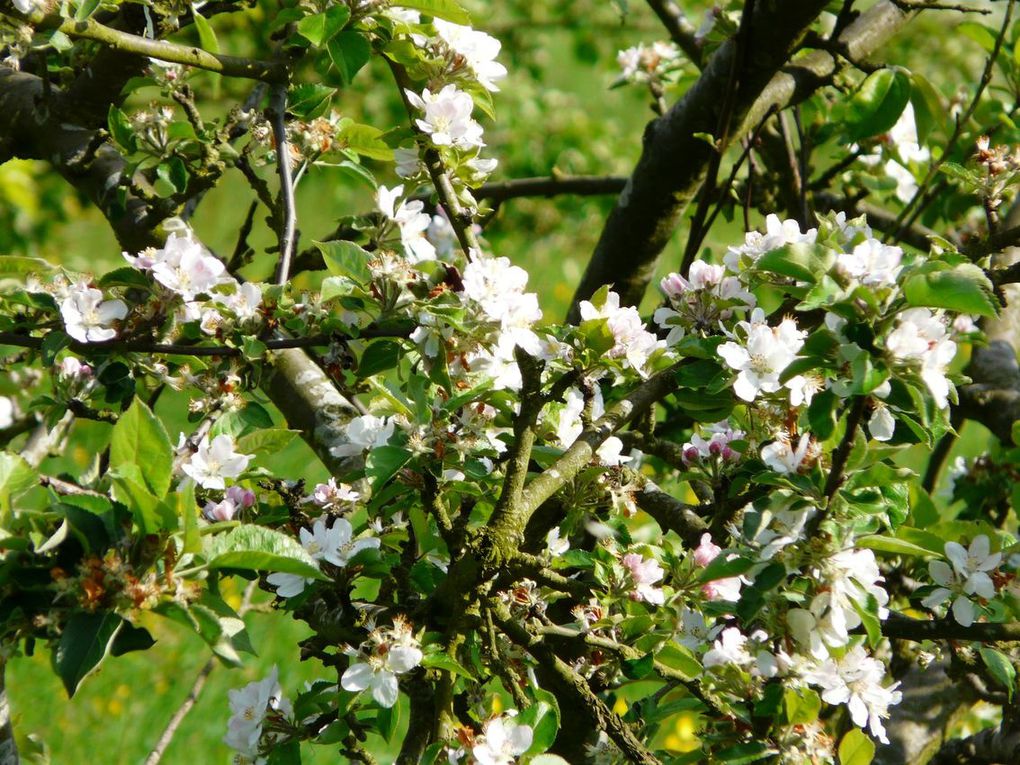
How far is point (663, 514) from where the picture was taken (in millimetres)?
1543

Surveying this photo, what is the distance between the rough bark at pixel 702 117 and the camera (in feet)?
5.74

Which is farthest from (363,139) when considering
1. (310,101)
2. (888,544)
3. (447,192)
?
(888,544)

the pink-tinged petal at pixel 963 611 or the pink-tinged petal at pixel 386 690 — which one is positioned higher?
the pink-tinged petal at pixel 963 611

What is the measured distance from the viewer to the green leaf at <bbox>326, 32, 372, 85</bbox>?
1334 millimetres

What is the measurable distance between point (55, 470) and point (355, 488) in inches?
121

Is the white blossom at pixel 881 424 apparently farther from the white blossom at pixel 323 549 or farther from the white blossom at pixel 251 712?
the white blossom at pixel 251 712

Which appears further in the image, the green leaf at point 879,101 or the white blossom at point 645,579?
the green leaf at point 879,101

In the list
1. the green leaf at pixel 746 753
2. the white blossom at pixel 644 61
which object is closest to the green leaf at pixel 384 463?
the green leaf at pixel 746 753

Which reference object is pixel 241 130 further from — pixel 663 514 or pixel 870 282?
pixel 870 282

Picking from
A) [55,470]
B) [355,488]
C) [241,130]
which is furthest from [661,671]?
[55,470]

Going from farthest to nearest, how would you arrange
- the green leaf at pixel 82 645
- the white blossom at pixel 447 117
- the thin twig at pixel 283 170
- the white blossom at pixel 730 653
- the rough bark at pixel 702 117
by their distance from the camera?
the rough bark at pixel 702 117 < the thin twig at pixel 283 170 < the white blossom at pixel 447 117 < the white blossom at pixel 730 653 < the green leaf at pixel 82 645

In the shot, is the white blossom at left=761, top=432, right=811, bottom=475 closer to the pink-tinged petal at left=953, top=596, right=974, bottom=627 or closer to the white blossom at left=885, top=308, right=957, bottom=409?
the white blossom at left=885, top=308, right=957, bottom=409

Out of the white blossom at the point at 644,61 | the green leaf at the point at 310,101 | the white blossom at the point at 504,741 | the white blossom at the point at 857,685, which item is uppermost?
the white blossom at the point at 644,61

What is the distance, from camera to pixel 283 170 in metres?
1.42
